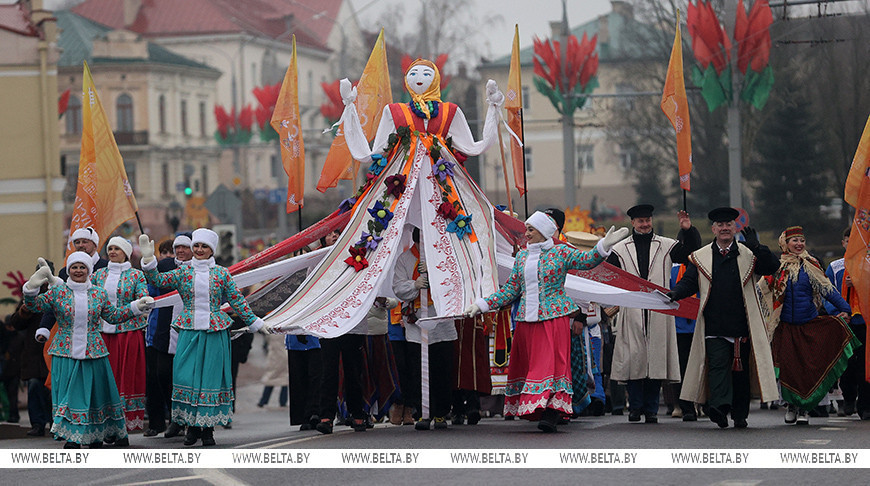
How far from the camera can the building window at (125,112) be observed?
77.8m

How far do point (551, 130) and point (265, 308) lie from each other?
56.7m

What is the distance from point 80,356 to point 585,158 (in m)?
53.6

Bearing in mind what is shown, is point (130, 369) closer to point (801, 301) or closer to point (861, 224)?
point (801, 301)

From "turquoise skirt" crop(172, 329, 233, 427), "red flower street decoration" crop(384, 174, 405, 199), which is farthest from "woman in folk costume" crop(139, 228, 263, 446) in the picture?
"red flower street decoration" crop(384, 174, 405, 199)

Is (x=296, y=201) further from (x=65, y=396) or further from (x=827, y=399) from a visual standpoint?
(x=827, y=399)

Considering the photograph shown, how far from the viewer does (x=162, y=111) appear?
79.2 m

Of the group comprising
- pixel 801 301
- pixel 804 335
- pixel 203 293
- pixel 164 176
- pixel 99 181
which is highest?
pixel 164 176

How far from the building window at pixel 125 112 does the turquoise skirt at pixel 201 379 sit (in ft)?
220

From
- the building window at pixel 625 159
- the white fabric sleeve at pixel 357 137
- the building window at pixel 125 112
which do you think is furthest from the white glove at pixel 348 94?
the building window at pixel 125 112

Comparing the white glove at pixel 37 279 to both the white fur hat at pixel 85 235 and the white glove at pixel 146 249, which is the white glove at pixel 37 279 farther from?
the white fur hat at pixel 85 235

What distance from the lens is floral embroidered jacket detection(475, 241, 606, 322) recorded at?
12.3m

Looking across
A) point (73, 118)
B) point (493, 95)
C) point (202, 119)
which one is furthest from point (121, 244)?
point (202, 119)

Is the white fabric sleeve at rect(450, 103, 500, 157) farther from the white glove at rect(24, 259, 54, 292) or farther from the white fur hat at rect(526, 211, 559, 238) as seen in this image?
the white glove at rect(24, 259, 54, 292)

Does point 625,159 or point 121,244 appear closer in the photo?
point 121,244
